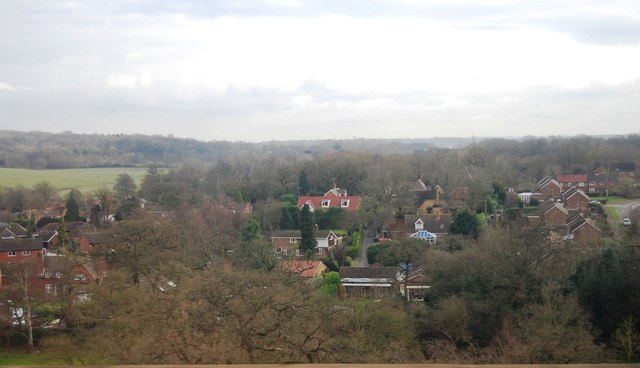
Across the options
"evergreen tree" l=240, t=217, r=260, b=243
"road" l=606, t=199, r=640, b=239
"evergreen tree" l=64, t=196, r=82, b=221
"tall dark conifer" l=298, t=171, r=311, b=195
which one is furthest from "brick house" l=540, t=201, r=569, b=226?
"evergreen tree" l=64, t=196, r=82, b=221

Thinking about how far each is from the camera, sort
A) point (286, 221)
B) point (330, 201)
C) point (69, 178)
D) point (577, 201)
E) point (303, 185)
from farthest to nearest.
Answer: point (69, 178), point (303, 185), point (330, 201), point (577, 201), point (286, 221)

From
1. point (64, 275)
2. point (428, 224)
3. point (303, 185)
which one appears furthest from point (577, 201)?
point (64, 275)

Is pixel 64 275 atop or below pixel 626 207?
atop

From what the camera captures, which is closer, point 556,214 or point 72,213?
point 556,214

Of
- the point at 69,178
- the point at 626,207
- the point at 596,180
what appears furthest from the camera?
the point at 69,178

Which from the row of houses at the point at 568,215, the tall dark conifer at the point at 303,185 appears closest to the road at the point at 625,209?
the row of houses at the point at 568,215

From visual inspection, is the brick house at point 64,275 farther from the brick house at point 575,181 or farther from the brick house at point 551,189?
the brick house at point 575,181

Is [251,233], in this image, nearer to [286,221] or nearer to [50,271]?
[50,271]

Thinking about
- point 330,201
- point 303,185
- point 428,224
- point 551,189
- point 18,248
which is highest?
point 303,185
